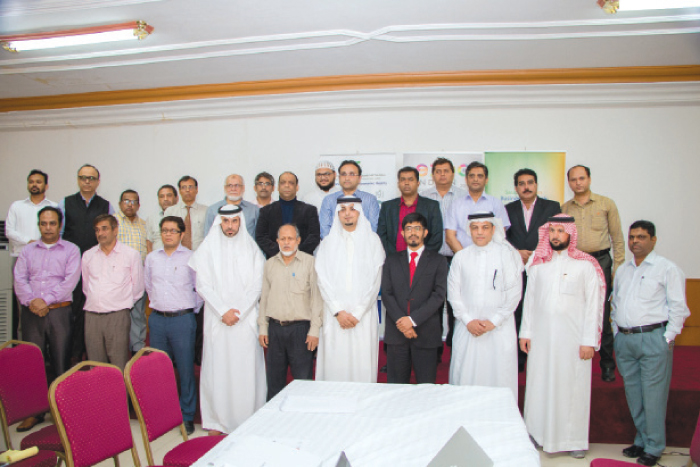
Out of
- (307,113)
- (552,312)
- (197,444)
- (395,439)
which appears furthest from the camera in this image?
(307,113)

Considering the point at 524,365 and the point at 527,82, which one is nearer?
the point at 524,365

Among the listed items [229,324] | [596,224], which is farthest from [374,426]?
[596,224]

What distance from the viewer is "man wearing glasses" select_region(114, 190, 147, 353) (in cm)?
401

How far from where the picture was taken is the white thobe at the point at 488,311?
3.15 m

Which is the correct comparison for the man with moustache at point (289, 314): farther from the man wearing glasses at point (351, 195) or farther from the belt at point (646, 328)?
the belt at point (646, 328)

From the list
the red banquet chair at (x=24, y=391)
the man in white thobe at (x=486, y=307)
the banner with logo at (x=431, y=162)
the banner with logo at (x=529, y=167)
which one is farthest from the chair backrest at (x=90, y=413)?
the banner with logo at (x=529, y=167)

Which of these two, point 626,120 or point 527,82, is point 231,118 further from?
point 626,120

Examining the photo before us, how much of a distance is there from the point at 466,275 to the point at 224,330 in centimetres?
186

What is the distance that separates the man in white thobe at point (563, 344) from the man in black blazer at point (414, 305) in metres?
0.72

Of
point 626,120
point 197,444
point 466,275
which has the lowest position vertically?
point 197,444

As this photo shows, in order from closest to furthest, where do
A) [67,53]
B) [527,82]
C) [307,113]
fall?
[67,53]
[527,82]
[307,113]

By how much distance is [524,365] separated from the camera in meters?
3.74

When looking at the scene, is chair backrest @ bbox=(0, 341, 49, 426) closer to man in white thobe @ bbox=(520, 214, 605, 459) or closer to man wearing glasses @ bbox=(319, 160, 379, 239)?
man wearing glasses @ bbox=(319, 160, 379, 239)

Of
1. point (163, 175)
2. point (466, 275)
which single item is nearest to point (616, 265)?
point (466, 275)
